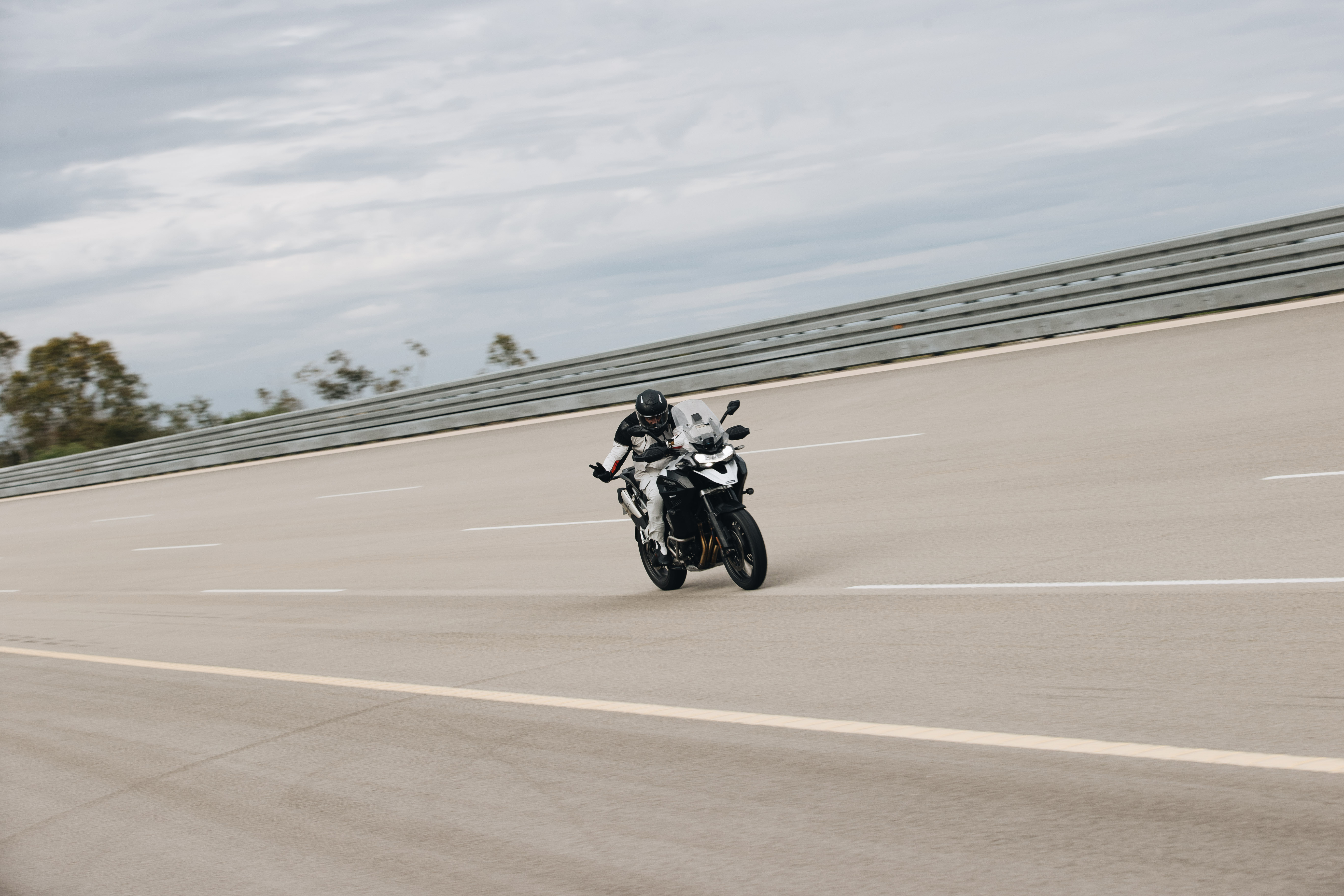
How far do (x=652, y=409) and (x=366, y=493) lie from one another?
44.2 feet

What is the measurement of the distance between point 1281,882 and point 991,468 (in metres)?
9.54

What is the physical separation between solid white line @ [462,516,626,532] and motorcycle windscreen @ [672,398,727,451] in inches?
178

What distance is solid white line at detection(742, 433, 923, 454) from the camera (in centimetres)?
1602

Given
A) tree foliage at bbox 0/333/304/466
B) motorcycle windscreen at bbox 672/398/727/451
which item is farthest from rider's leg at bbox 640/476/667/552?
tree foliage at bbox 0/333/304/466

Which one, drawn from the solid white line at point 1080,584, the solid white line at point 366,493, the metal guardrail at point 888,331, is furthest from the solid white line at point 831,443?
the solid white line at point 1080,584

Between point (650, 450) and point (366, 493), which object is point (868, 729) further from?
point (366, 493)

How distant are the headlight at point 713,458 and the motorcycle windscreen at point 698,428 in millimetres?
58

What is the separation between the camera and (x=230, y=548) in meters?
19.6

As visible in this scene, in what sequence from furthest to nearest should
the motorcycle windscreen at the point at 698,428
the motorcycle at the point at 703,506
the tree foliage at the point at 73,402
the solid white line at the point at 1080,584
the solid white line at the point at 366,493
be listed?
1. the tree foliage at the point at 73,402
2. the solid white line at the point at 366,493
3. the motorcycle windscreen at the point at 698,428
4. the motorcycle at the point at 703,506
5. the solid white line at the point at 1080,584

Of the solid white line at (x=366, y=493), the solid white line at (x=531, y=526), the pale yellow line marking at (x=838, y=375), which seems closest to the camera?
the solid white line at (x=531, y=526)

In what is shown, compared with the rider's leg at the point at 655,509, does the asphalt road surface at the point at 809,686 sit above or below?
below

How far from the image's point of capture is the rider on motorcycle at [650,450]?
1023 cm

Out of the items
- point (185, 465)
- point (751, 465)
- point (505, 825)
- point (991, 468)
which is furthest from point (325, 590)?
point (185, 465)

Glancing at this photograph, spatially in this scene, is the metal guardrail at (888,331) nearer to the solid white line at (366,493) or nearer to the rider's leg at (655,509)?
the solid white line at (366,493)
